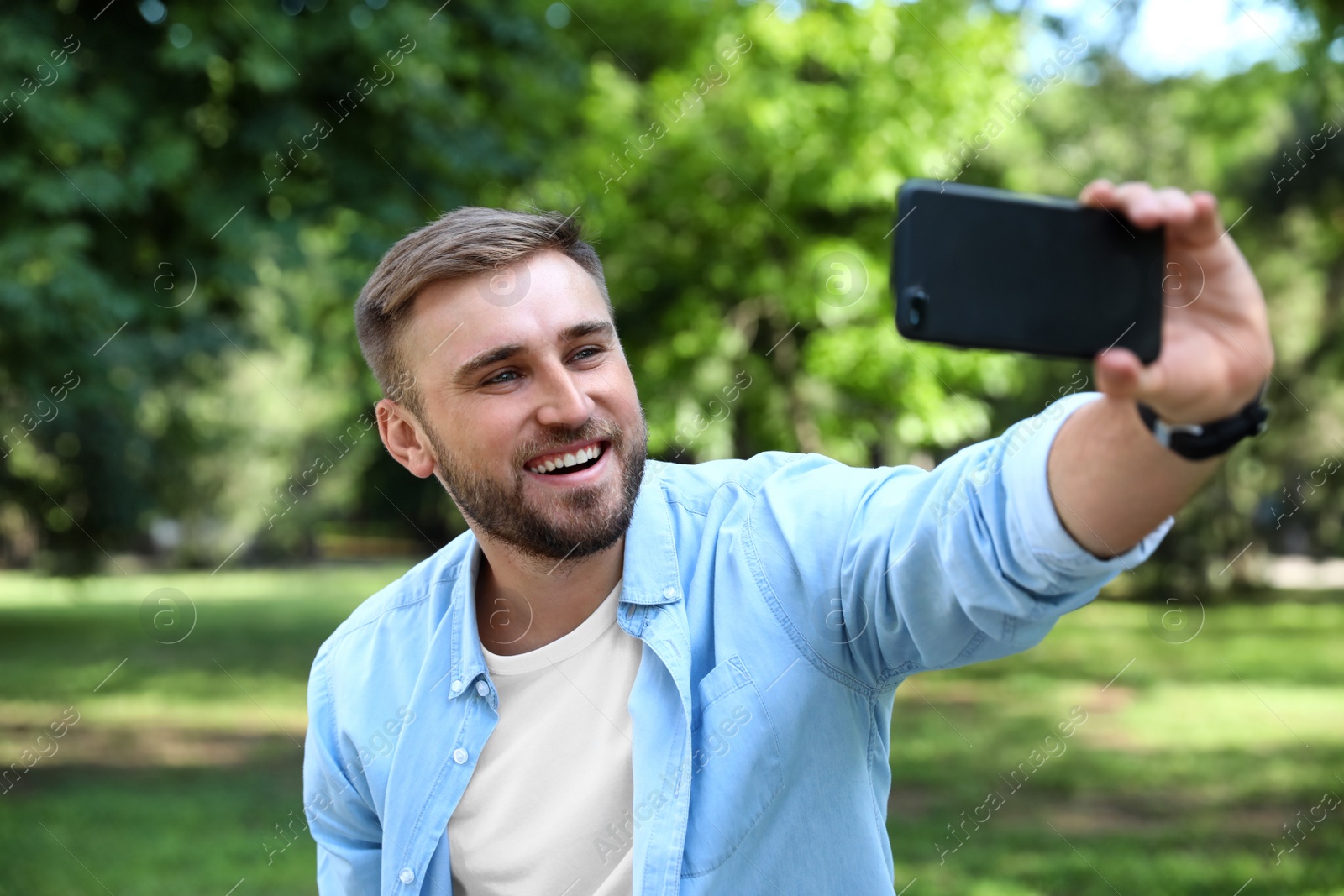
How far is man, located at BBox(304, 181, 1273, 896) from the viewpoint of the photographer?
6.72ft

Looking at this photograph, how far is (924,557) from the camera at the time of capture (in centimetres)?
176

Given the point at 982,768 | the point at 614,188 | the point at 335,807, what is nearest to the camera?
the point at 335,807

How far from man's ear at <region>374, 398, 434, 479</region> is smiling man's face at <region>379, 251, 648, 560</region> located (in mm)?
246

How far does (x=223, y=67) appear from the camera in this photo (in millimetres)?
7746

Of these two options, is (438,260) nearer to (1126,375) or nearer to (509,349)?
(509,349)

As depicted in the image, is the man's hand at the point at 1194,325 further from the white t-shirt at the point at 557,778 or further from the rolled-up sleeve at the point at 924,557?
the white t-shirt at the point at 557,778

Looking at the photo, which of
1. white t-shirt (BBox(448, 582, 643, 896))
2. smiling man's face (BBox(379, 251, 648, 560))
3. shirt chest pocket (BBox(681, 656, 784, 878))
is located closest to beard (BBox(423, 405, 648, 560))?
smiling man's face (BBox(379, 251, 648, 560))

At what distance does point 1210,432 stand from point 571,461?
52.0 inches

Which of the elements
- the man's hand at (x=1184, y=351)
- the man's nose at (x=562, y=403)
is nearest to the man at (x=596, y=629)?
the man's nose at (x=562, y=403)

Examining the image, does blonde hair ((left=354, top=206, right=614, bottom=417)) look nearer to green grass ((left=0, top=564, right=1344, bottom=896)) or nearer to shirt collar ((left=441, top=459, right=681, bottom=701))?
shirt collar ((left=441, top=459, right=681, bottom=701))

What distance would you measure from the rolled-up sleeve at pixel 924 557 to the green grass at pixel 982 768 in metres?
4.70

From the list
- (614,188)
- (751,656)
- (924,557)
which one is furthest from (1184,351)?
(614,188)

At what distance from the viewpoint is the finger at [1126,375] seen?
131cm

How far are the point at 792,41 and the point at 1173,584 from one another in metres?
14.5
